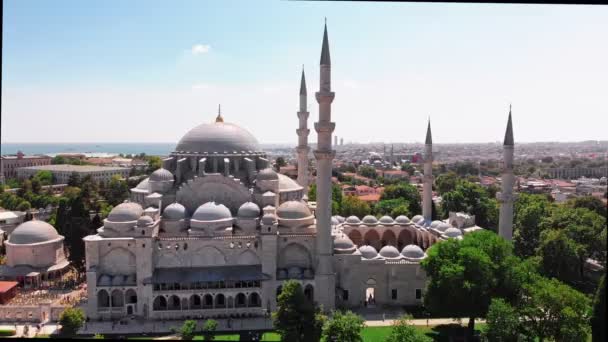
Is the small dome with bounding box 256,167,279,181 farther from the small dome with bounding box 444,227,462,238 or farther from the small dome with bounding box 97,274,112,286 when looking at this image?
the small dome with bounding box 444,227,462,238

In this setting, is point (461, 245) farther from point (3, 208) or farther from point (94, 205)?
point (3, 208)

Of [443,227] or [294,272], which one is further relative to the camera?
[443,227]

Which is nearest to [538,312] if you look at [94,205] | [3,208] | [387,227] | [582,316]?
[582,316]

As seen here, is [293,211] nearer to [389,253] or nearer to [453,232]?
[389,253]

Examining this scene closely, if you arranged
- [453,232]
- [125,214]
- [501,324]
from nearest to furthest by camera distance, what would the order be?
[501,324]
[125,214]
[453,232]

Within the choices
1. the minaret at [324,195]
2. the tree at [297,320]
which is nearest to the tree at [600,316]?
the tree at [297,320]

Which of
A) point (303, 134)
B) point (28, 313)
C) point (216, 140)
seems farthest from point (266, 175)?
point (28, 313)

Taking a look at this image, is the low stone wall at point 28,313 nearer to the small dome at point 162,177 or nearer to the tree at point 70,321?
the tree at point 70,321
